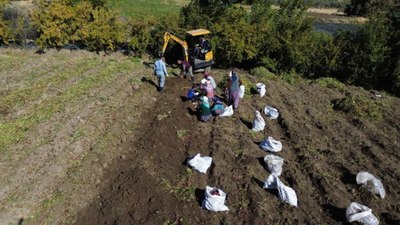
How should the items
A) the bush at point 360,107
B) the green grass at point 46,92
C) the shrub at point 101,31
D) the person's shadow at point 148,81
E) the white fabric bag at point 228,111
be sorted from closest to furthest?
1. the green grass at point 46,92
2. the white fabric bag at point 228,111
3. the bush at point 360,107
4. the person's shadow at point 148,81
5. the shrub at point 101,31

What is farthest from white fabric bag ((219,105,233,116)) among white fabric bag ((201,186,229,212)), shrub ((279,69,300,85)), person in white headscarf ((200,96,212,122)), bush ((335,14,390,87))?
bush ((335,14,390,87))

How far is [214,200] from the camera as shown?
7.19 metres

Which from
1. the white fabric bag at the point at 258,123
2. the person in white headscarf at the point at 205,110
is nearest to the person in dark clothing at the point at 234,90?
the person in white headscarf at the point at 205,110

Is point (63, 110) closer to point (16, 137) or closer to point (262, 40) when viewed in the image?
point (16, 137)

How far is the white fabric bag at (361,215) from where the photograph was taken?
6.93 metres

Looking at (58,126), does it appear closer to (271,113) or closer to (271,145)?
(271,145)

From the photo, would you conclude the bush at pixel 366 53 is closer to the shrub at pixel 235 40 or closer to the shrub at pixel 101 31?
the shrub at pixel 235 40

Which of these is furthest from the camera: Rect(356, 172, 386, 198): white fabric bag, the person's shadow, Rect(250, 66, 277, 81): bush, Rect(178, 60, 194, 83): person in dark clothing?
Rect(250, 66, 277, 81): bush

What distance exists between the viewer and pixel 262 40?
1530cm

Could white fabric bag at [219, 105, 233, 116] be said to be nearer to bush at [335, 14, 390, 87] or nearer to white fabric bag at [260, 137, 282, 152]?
white fabric bag at [260, 137, 282, 152]

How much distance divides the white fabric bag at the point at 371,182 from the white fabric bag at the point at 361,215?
1027mm

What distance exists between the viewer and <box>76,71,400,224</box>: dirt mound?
7.36 meters

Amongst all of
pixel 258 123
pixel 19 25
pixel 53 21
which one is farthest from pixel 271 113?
pixel 19 25

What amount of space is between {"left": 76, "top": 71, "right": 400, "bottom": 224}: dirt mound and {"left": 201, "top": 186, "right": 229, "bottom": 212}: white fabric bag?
123mm
